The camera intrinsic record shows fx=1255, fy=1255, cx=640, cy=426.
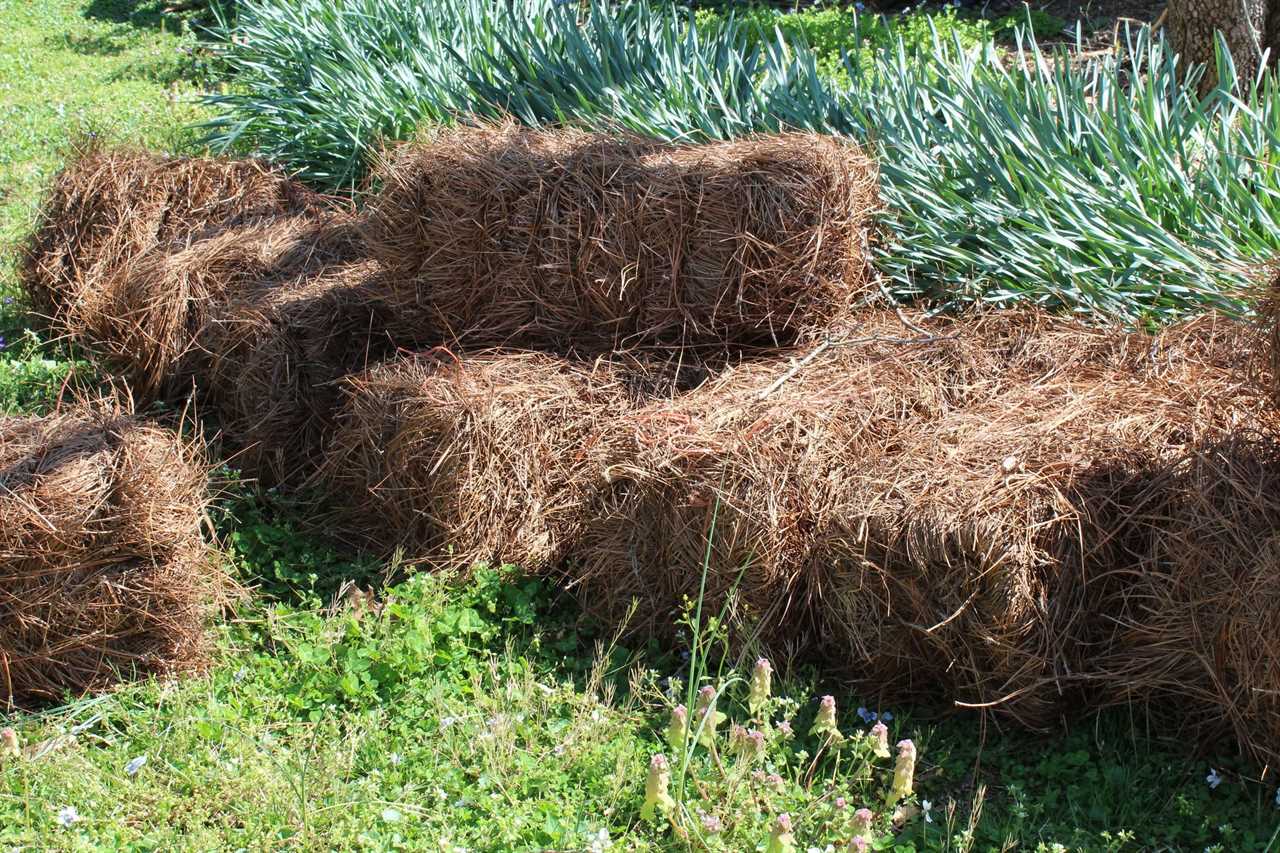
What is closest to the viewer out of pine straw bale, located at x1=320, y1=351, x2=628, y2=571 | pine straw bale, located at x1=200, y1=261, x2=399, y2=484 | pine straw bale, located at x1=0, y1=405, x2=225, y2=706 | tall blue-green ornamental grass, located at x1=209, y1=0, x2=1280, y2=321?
pine straw bale, located at x1=0, y1=405, x2=225, y2=706

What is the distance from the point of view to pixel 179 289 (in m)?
4.58

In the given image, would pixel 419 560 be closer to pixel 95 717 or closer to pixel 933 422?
pixel 95 717

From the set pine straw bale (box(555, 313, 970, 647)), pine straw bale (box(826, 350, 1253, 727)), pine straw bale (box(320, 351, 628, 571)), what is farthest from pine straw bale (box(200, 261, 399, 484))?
pine straw bale (box(826, 350, 1253, 727))

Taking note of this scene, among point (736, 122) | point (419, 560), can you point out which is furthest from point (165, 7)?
point (419, 560)

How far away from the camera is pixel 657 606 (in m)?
3.42

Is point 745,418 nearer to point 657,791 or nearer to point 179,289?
point 657,791

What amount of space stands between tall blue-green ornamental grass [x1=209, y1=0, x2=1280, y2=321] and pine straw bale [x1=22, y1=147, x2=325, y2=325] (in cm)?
62

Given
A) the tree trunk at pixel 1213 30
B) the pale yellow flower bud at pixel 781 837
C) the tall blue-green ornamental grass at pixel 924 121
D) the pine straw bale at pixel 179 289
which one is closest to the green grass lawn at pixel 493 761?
the pale yellow flower bud at pixel 781 837

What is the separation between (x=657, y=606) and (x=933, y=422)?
3.01 ft

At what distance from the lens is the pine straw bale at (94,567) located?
312 centimetres

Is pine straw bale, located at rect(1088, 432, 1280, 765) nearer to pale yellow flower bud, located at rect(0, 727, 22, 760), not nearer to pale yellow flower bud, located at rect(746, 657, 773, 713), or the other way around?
pale yellow flower bud, located at rect(746, 657, 773, 713)

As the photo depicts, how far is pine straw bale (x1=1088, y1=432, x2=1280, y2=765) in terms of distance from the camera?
2.71 meters

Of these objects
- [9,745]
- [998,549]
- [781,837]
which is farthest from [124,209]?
[781,837]

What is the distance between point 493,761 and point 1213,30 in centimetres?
523
